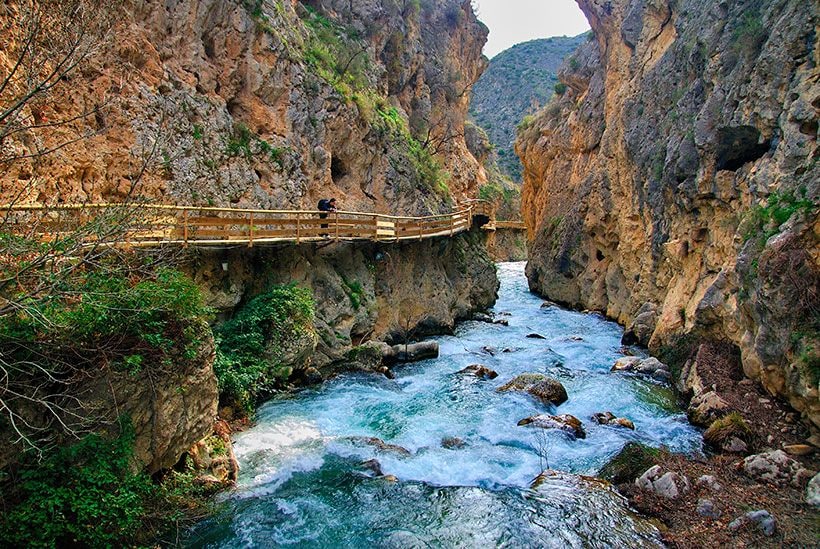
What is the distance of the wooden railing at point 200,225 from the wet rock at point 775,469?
1040cm

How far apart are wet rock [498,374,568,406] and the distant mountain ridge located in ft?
276

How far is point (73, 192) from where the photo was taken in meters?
10.9

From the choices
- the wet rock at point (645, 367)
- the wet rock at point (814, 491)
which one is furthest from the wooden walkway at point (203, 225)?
the wet rock at point (814, 491)

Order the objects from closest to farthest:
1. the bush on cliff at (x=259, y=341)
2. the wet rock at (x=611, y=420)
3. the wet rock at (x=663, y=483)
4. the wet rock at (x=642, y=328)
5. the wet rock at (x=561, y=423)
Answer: the wet rock at (x=663, y=483) < the wet rock at (x=561, y=423) < the wet rock at (x=611, y=420) < the bush on cliff at (x=259, y=341) < the wet rock at (x=642, y=328)

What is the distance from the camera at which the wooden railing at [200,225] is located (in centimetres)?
581

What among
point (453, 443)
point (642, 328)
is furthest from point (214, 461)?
point (642, 328)

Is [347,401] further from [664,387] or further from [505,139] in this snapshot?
[505,139]

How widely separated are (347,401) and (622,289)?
17312 mm

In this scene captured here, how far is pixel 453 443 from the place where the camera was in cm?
1005

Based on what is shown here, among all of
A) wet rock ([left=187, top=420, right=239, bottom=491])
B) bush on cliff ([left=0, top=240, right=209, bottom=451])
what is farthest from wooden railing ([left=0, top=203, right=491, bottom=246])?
wet rock ([left=187, top=420, right=239, bottom=491])

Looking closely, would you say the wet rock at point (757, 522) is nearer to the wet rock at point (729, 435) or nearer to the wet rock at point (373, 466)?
the wet rock at point (729, 435)

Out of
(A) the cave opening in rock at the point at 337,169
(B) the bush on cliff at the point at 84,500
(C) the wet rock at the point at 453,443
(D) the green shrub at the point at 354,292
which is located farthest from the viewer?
(A) the cave opening in rock at the point at 337,169

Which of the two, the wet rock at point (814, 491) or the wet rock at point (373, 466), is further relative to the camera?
the wet rock at point (373, 466)

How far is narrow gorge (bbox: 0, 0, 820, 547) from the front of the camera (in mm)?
6180
